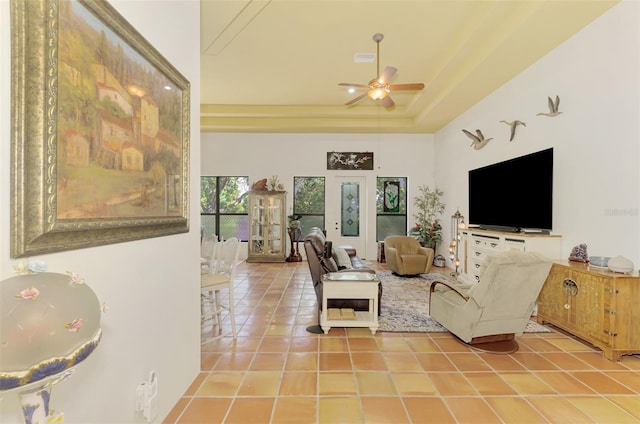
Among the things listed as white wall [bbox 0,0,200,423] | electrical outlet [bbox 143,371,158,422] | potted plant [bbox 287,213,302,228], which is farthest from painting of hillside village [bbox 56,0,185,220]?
potted plant [bbox 287,213,302,228]

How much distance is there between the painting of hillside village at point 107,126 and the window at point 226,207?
239 inches

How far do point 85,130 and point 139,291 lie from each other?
0.85 metres

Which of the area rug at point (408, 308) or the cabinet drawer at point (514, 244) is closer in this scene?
the area rug at point (408, 308)

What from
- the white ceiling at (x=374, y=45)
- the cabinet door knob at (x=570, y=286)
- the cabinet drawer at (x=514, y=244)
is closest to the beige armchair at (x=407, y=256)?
the cabinet drawer at (x=514, y=244)

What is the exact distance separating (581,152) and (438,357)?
271 centimetres

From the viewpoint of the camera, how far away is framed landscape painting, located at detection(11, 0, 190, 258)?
0.97 meters

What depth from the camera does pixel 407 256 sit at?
18.2 feet

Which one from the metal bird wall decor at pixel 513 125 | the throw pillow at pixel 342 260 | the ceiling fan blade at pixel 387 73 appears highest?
the ceiling fan blade at pixel 387 73

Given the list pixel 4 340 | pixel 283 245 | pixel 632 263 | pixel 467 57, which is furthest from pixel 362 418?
pixel 283 245

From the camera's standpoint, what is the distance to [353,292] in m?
3.19

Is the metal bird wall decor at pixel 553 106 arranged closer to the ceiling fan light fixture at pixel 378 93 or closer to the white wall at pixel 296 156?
the ceiling fan light fixture at pixel 378 93

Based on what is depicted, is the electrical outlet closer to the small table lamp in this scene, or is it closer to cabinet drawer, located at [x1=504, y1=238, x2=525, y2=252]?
the small table lamp

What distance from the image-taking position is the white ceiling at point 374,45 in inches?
128

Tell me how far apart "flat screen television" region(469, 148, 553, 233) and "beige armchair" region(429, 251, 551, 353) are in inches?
53.1
